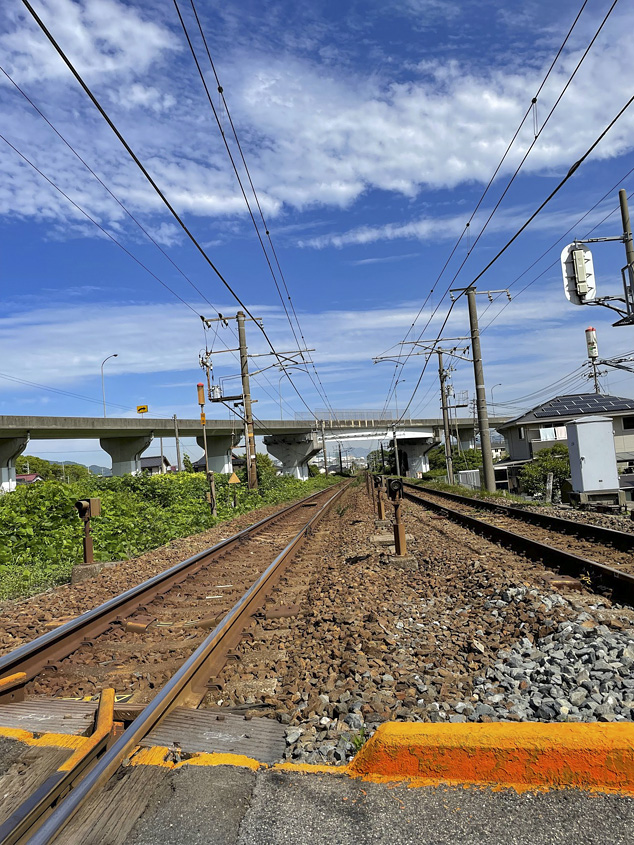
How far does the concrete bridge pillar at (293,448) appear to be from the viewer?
3344 inches

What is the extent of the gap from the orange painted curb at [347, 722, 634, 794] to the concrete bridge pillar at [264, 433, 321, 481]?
81.4 meters

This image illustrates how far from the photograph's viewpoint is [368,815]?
2.56 meters

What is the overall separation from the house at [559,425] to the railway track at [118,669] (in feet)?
107

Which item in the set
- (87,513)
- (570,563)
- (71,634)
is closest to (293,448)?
(87,513)

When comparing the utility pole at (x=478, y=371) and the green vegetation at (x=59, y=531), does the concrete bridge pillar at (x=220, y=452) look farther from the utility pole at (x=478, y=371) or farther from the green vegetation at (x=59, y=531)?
the green vegetation at (x=59, y=531)

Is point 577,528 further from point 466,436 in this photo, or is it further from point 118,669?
point 466,436

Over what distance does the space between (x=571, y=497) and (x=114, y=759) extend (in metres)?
19.2

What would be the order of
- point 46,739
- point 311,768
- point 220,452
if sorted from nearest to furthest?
point 311,768 < point 46,739 < point 220,452

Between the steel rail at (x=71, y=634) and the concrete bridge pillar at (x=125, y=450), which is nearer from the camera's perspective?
the steel rail at (x=71, y=634)

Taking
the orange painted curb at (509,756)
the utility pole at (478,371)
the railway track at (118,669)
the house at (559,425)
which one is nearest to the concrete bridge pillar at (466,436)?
the house at (559,425)

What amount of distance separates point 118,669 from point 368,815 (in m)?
3.22

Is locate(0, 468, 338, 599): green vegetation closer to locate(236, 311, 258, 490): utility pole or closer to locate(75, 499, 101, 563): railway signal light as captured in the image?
locate(75, 499, 101, 563): railway signal light

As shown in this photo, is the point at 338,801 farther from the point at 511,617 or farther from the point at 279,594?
the point at 279,594

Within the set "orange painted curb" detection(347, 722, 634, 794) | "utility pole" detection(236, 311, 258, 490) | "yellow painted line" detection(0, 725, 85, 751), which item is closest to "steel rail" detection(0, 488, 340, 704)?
"yellow painted line" detection(0, 725, 85, 751)
